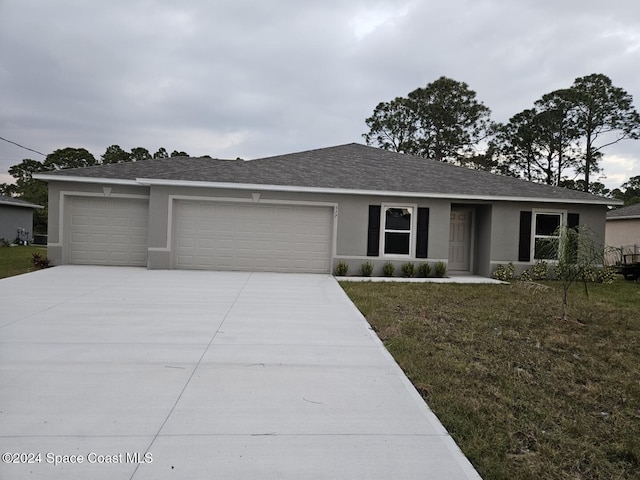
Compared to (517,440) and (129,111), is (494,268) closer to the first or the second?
(517,440)

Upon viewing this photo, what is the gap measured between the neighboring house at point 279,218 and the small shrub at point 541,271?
267mm

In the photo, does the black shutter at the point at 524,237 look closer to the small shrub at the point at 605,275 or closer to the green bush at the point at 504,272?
the green bush at the point at 504,272

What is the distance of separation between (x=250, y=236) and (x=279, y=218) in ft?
3.46

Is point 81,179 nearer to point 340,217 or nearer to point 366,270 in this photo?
point 340,217

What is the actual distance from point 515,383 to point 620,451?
1.28 metres

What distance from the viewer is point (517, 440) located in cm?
315

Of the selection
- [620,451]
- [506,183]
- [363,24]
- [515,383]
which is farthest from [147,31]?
[620,451]

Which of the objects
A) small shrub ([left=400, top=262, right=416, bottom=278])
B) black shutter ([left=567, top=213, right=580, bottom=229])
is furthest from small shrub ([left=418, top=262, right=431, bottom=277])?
black shutter ([left=567, top=213, right=580, bottom=229])

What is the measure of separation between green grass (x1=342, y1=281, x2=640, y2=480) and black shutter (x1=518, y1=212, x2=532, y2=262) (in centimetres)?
424

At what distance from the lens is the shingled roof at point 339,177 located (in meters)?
12.3

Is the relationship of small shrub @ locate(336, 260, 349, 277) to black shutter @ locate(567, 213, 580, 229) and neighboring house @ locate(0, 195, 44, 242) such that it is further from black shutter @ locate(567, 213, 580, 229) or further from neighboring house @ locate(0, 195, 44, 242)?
neighboring house @ locate(0, 195, 44, 242)

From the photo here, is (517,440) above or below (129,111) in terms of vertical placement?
below

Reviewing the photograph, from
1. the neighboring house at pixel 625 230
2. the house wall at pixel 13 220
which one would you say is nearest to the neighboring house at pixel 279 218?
the neighboring house at pixel 625 230

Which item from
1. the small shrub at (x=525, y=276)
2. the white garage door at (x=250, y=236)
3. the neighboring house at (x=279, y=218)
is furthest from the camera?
the small shrub at (x=525, y=276)
